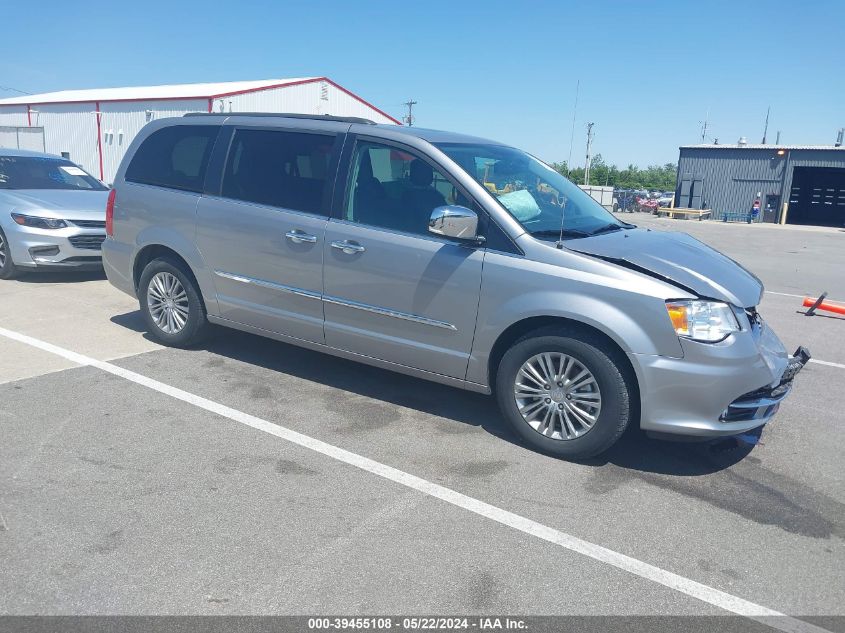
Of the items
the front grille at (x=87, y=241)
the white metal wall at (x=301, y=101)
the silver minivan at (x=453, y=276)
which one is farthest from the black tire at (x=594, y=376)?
the white metal wall at (x=301, y=101)

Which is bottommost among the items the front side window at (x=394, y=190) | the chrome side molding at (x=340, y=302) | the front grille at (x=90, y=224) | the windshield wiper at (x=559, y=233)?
the chrome side molding at (x=340, y=302)

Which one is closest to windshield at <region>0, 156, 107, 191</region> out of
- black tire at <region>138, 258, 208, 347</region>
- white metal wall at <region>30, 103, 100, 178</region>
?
black tire at <region>138, 258, 208, 347</region>

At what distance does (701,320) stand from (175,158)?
4428 mm

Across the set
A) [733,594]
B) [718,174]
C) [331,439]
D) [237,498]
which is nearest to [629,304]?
[733,594]

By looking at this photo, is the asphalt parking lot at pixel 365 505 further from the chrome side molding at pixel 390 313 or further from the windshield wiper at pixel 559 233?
the windshield wiper at pixel 559 233

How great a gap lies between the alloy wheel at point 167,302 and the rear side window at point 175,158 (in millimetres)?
809

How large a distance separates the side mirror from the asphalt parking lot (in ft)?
4.34

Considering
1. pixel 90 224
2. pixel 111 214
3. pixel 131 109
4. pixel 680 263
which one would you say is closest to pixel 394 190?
pixel 680 263

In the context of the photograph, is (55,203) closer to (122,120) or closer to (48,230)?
(48,230)

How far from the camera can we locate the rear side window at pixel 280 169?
514 centimetres

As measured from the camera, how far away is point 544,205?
486 cm

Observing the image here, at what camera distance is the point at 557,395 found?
4258mm

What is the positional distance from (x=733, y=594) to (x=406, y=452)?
1956 mm

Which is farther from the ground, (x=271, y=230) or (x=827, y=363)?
(x=271, y=230)
